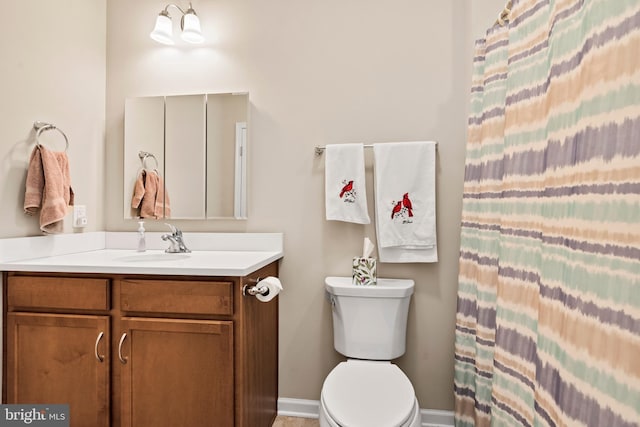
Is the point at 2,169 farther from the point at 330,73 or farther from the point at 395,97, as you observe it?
the point at 395,97

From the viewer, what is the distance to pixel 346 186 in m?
1.92

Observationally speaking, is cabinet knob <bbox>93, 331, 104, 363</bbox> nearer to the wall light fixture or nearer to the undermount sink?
the undermount sink

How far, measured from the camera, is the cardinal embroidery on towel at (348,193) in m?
1.92

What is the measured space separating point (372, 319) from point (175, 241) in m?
1.09

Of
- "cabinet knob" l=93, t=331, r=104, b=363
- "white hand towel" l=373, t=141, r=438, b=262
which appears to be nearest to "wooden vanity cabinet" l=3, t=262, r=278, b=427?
"cabinet knob" l=93, t=331, r=104, b=363

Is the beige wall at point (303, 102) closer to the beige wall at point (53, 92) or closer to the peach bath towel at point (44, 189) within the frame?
the beige wall at point (53, 92)

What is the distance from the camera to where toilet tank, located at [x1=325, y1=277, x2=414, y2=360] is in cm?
175

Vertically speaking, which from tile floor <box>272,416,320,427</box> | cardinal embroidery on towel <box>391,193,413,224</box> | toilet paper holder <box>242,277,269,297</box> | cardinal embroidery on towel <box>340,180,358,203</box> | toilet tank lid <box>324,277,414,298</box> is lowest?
tile floor <box>272,416,320,427</box>

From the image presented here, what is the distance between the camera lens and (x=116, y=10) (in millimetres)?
2186

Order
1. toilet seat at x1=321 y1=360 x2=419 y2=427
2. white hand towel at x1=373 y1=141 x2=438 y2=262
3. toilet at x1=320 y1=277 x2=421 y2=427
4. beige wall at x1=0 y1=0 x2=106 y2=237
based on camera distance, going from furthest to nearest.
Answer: white hand towel at x1=373 y1=141 x2=438 y2=262 → beige wall at x1=0 y1=0 x2=106 y2=237 → toilet at x1=320 y1=277 x2=421 y2=427 → toilet seat at x1=321 y1=360 x2=419 y2=427

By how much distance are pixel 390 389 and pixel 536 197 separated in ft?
2.88

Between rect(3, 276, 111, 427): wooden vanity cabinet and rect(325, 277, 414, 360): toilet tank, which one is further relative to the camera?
rect(325, 277, 414, 360): toilet tank

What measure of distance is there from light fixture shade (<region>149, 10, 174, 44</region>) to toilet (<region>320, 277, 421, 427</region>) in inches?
62.3

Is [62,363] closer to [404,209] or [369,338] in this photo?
[369,338]
